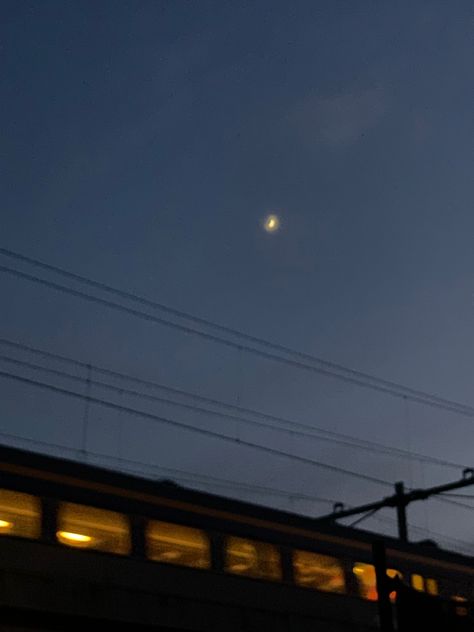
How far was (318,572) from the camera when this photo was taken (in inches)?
668

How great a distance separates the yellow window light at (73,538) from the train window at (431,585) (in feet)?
25.7

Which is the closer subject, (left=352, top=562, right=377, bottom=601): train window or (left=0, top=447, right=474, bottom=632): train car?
(left=0, top=447, right=474, bottom=632): train car

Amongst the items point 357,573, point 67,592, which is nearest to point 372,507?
point 357,573

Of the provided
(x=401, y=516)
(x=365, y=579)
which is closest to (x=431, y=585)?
(x=365, y=579)

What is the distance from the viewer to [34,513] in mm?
13438

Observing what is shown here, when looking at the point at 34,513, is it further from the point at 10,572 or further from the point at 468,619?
the point at 468,619

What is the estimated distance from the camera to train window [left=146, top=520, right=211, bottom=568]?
14.8m

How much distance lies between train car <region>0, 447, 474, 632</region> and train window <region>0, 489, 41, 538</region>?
1 centimetres

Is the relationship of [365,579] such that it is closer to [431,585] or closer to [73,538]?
[431,585]

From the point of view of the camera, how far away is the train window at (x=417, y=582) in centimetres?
1870

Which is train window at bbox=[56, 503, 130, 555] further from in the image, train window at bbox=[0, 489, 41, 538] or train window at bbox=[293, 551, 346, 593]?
train window at bbox=[293, 551, 346, 593]

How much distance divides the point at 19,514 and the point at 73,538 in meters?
0.90

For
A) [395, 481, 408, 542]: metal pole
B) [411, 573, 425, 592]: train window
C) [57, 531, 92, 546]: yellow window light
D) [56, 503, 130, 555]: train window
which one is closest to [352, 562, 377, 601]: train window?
[411, 573, 425, 592]: train window

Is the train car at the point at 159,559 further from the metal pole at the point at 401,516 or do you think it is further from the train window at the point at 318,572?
the metal pole at the point at 401,516
